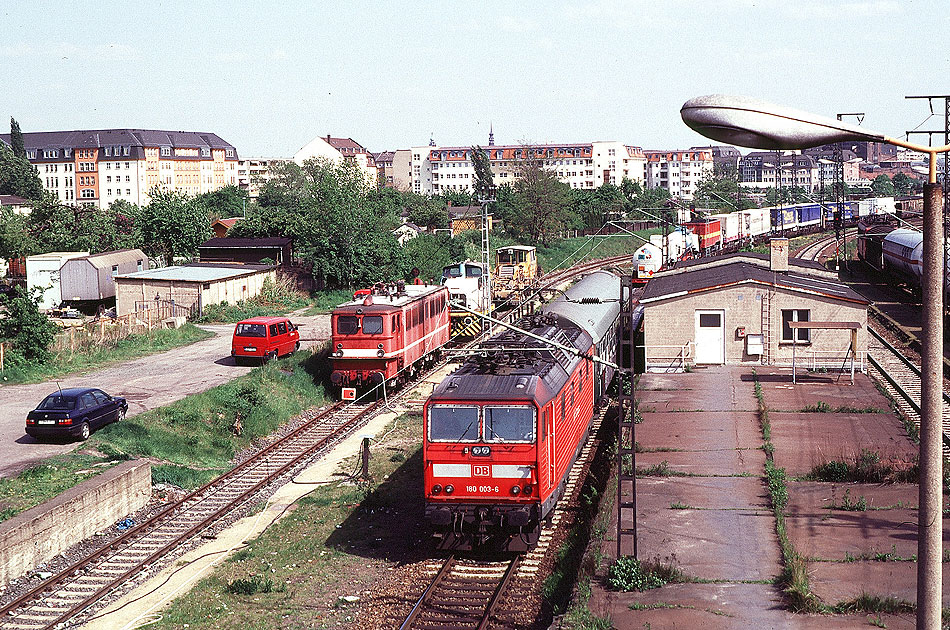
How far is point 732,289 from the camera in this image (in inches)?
1218

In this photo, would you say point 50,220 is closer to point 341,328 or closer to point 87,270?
point 87,270

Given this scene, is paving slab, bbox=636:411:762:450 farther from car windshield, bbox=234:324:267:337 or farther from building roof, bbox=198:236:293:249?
building roof, bbox=198:236:293:249

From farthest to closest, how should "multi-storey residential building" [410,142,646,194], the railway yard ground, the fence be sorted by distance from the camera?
"multi-storey residential building" [410,142,646,194] < the fence < the railway yard ground

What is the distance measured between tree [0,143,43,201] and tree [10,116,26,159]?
9.36 meters

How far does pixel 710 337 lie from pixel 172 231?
133 ft

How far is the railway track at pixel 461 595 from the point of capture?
13.9 metres

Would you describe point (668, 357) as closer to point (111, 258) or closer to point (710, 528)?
point (710, 528)

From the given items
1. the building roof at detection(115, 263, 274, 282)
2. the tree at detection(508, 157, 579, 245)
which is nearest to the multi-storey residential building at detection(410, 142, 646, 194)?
the tree at detection(508, 157, 579, 245)

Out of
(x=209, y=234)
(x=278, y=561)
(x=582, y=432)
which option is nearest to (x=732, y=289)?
(x=582, y=432)

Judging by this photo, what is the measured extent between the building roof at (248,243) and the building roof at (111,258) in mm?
6338

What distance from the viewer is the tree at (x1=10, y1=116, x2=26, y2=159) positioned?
454ft

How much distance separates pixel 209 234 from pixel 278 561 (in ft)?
165

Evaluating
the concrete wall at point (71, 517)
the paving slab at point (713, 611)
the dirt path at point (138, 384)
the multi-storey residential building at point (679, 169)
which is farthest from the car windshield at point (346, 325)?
the multi-storey residential building at point (679, 169)

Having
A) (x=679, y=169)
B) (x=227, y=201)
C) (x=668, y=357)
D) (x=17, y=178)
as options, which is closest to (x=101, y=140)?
(x=17, y=178)
